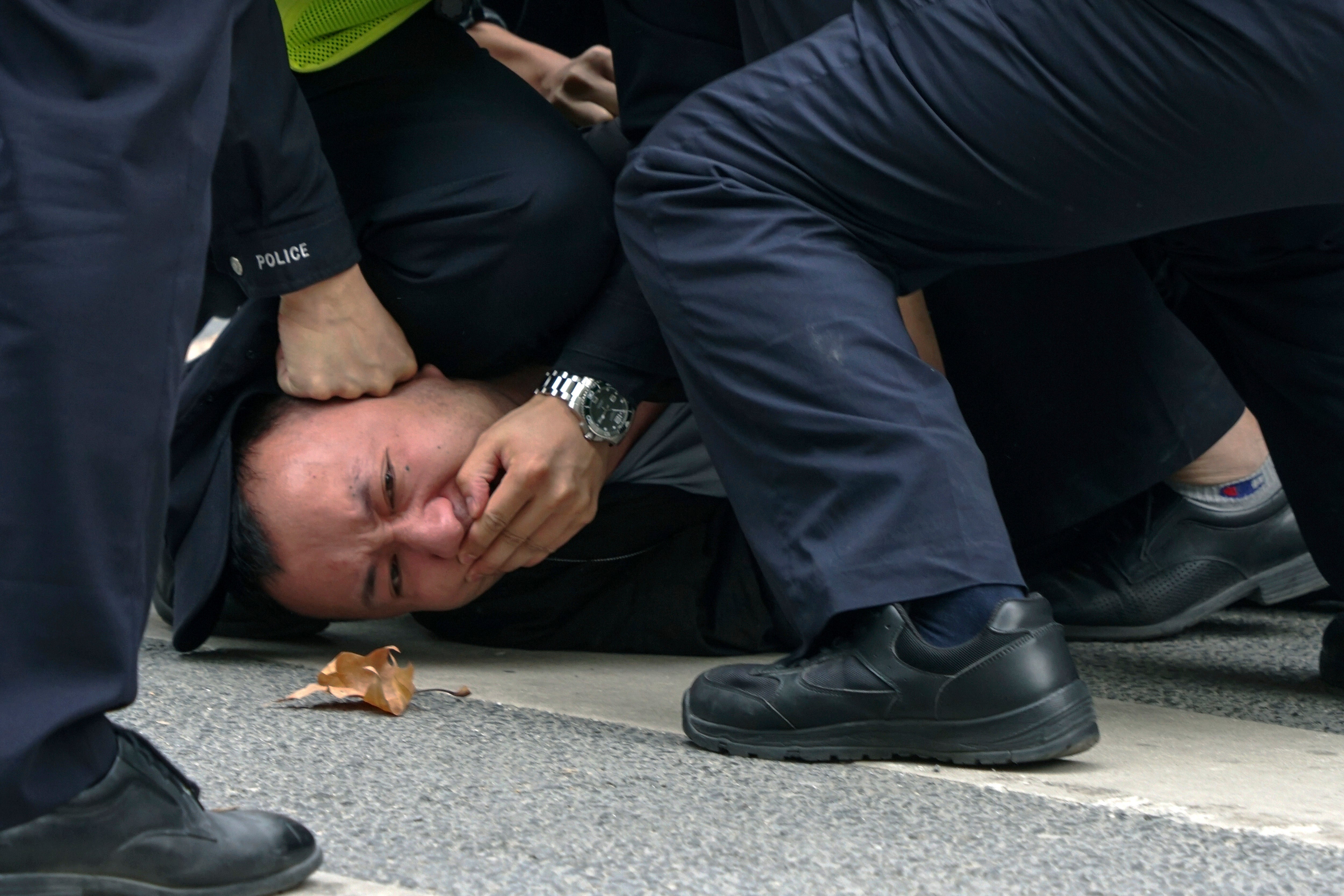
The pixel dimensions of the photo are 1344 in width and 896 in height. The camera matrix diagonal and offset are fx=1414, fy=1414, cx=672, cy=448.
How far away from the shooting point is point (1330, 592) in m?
2.30

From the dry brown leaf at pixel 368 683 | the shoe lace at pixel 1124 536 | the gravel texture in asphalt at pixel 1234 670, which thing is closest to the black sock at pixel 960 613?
the gravel texture in asphalt at pixel 1234 670

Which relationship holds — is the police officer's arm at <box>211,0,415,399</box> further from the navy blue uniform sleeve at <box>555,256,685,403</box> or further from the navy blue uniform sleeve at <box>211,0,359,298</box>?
the navy blue uniform sleeve at <box>555,256,685,403</box>

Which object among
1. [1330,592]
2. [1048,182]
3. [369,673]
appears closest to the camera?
[1048,182]

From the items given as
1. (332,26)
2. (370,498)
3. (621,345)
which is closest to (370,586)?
(370,498)

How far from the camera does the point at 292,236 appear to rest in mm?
1792

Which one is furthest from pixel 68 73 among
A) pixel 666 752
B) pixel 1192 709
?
pixel 1192 709

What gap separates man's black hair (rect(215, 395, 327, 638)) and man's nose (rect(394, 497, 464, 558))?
200mm

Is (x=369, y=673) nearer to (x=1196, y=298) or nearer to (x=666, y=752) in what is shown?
(x=666, y=752)

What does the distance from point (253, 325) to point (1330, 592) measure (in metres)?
1.74

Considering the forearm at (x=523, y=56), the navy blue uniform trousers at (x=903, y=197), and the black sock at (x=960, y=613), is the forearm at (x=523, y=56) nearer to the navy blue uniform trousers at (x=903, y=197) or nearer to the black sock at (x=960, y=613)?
the navy blue uniform trousers at (x=903, y=197)

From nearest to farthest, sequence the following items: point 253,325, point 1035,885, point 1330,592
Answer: point 1035,885 < point 253,325 < point 1330,592

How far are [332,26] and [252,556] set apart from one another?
2.54 ft

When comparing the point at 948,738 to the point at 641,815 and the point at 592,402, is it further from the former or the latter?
the point at 592,402

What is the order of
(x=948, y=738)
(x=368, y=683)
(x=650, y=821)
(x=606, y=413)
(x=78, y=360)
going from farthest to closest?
(x=606, y=413) < (x=368, y=683) < (x=948, y=738) < (x=650, y=821) < (x=78, y=360)
